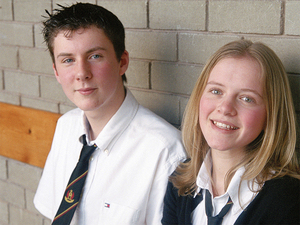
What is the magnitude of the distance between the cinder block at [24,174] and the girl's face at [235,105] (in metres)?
1.61

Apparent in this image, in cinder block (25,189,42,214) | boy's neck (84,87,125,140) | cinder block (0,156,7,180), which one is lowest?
cinder block (25,189,42,214)

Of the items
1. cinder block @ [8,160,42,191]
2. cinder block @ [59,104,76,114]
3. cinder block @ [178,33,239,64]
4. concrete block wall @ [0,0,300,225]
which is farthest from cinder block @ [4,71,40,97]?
cinder block @ [178,33,239,64]

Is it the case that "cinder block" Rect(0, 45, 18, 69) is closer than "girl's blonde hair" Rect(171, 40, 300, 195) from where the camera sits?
No

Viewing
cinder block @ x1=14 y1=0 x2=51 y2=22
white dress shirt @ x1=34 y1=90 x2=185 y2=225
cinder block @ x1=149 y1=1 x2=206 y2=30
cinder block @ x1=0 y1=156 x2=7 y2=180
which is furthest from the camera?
cinder block @ x1=0 y1=156 x2=7 y2=180

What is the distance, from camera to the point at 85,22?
1.55m

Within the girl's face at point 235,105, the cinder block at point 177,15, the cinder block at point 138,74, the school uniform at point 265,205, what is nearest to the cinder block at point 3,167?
the cinder block at point 138,74

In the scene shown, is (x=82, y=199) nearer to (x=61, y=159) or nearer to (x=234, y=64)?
(x=61, y=159)

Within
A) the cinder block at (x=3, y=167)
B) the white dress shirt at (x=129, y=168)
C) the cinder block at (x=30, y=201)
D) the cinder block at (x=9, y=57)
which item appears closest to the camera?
the white dress shirt at (x=129, y=168)

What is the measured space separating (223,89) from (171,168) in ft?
1.49

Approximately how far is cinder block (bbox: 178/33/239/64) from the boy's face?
34 cm

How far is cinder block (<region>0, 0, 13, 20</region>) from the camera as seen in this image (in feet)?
7.84

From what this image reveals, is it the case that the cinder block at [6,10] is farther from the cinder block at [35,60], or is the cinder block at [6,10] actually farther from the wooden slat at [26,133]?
the wooden slat at [26,133]

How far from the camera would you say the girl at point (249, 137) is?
1170mm

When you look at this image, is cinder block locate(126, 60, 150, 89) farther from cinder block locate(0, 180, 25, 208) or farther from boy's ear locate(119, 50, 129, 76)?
cinder block locate(0, 180, 25, 208)
